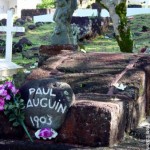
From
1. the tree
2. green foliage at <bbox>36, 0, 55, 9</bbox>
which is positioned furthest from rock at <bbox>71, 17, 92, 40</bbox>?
green foliage at <bbox>36, 0, 55, 9</bbox>

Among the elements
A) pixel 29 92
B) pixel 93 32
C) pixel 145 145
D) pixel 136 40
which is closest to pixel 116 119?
pixel 145 145

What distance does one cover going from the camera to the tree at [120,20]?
8.09m

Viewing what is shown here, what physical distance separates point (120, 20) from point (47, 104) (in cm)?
479

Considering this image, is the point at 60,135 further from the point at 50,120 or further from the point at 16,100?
the point at 16,100

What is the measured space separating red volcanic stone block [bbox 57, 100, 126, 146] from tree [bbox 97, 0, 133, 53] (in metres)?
4.69

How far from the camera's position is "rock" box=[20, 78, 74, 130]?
3.48m

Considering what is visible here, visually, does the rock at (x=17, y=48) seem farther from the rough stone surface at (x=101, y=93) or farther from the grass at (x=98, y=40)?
the rough stone surface at (x=101, y=93)

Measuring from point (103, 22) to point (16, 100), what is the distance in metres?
12.2

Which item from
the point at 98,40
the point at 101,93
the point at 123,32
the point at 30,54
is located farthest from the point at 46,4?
the point at 101,93

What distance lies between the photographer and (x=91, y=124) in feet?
11.2

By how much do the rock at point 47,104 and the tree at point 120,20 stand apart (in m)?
4.64

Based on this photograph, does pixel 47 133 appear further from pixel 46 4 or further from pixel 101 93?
pixel 46 4

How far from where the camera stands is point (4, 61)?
8336mm

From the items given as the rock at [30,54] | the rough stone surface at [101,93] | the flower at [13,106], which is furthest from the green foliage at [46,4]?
the flower at [13,106]
